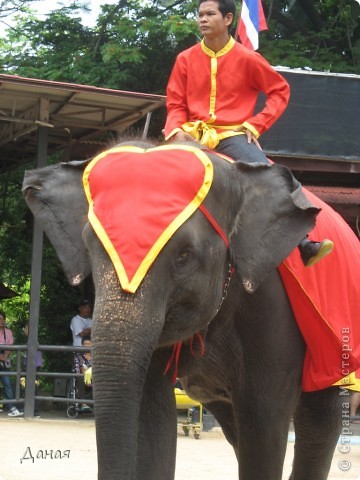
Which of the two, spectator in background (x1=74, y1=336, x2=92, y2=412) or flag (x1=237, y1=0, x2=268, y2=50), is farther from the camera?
spectator in background (x1=74, y1=336, x2=92, y2=412)

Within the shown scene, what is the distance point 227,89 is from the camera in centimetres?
604

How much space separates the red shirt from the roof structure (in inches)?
317

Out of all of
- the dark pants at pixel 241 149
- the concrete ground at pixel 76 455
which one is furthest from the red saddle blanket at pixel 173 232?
the concrete ground at pixel 76 455

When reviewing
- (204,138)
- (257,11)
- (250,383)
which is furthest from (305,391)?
(257,11)

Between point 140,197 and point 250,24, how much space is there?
400 inches

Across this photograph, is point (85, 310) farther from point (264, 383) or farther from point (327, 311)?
point (264, 383)

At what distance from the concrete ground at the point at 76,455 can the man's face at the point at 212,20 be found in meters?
3.30

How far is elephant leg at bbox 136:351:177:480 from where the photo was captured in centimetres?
532

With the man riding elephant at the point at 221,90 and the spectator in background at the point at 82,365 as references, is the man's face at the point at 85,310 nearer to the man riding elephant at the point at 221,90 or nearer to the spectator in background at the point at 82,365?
the spectator in background at the point at 82,365

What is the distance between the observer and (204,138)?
5844 mm

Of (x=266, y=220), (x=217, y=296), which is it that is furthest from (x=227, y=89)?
(x=217, y=296)

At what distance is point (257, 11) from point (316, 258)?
32.2 feet

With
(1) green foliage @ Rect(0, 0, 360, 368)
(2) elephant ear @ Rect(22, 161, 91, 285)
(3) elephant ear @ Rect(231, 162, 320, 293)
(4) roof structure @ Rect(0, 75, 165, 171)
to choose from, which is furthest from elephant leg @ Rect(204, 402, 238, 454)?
(1) green foliage @ Rect(0, 0, 360, 368)

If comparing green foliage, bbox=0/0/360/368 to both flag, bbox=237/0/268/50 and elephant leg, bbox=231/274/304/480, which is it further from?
elephant leg, bbox=231/274/304/480
